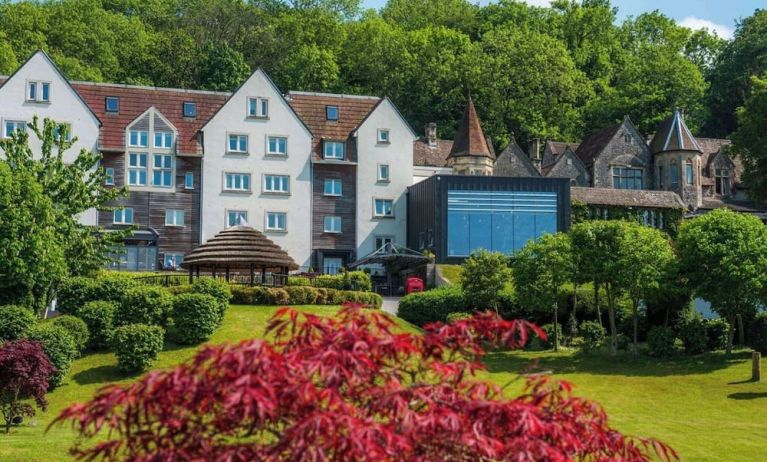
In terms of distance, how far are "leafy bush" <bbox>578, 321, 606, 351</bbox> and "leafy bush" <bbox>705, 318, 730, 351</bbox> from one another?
14.8 feet

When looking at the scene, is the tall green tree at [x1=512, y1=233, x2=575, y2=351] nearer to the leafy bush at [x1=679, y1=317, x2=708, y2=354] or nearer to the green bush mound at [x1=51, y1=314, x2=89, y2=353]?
the leafy bush at [x1=679, y1=317, x2=708, y2=354]

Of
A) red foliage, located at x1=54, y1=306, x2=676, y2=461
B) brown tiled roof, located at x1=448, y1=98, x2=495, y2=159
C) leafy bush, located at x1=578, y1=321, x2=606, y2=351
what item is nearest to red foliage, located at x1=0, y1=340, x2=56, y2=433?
red foliage, located at x1=54, y1=306, x2=676, y2=461

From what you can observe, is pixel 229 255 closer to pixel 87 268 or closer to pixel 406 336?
pixel 87 268

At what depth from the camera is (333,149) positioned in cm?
7188

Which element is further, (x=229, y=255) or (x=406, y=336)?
(x=229, y=255)

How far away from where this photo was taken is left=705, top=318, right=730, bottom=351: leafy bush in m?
45.2

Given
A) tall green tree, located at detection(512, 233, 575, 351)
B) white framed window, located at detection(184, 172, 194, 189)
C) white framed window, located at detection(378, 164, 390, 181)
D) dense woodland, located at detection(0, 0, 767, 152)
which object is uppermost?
dense woodland, located at detection(0, 0, 767, 152)

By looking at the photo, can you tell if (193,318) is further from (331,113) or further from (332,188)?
(331,113)

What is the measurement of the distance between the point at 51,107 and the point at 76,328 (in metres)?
33.0

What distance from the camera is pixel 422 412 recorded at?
975 cm

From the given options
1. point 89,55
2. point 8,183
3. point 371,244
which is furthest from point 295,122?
point 89,55

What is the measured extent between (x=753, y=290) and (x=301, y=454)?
1500 inches

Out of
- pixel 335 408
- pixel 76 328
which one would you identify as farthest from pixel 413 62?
pixel 335 408

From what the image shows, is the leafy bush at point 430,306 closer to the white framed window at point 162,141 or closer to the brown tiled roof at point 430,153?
the white framed window at point 162,141
